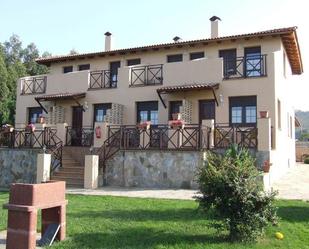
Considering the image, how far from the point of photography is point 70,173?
17562 millimetres

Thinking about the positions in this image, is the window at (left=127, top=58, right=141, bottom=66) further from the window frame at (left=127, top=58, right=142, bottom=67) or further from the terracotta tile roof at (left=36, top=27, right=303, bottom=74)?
the terracotta tile roof at (left=36, top=27, right=303, bottom=74)

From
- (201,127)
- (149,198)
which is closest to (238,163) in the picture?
(149,198)

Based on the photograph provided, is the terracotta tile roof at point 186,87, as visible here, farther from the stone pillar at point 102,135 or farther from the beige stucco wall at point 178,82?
the stone pillar at point 102,135

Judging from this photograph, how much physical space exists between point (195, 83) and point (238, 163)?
11603 mm

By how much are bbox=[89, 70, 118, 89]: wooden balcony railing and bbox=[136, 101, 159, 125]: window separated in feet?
7.81

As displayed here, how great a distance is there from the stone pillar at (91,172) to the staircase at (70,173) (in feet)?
1.86

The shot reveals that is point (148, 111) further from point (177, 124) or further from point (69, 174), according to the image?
point (69, 174)

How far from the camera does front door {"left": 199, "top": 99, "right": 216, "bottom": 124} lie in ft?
62.8

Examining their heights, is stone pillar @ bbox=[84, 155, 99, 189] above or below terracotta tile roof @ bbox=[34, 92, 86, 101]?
below

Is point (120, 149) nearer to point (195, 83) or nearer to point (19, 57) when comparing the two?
point (195, 83)

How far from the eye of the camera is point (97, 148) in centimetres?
1827

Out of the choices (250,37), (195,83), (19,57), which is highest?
(19,57)

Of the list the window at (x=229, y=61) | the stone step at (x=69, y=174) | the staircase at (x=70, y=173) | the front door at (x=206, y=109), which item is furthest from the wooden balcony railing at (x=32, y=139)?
the window at (x=229, y=61)

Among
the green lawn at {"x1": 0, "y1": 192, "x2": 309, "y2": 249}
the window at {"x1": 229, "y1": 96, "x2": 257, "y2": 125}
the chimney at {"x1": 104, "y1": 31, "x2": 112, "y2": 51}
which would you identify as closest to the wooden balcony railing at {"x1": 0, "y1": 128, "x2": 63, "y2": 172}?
the chimney at {"x1": 104, "y1": 31, "x2": 112, "y2": 51}
